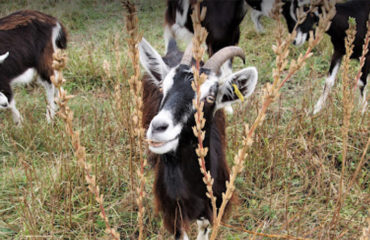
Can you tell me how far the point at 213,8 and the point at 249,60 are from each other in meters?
2.10

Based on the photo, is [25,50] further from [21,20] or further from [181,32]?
[181,32]

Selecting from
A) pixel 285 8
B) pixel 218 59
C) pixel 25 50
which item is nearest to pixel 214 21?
pixel 285 8

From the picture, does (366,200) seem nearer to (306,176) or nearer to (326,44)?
(306,176)

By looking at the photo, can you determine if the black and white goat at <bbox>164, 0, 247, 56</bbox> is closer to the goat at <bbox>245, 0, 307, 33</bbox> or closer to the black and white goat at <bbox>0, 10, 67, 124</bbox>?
the goat at <bbox>245, 0, 307, 33</bbox>

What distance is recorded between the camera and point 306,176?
3.07 metres

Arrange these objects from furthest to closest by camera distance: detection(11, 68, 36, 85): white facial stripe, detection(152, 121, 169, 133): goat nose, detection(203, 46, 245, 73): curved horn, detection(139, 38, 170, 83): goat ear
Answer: detection(11, 68, 36, 85): white facial stripe, detection(139, 38, 170, 83): goat ear, detection(203, 46, 245, 73): curved horn, detection(152, 121, 169, 133): goat nose

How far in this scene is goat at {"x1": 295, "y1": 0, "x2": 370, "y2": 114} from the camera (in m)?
3.95

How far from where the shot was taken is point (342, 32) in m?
4.08

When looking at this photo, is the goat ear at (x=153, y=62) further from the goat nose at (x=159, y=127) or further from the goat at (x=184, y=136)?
the goat nose at (x=159, y=127)

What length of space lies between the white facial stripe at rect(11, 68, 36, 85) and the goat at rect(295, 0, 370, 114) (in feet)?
12.5

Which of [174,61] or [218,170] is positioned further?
[174,61]

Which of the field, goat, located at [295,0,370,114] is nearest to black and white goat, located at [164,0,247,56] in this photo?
goat, located at [295,0,370,114]

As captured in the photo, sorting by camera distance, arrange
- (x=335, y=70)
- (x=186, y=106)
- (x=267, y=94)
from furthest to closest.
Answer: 1. (x=335, y=70)
2. (x=186, y=106)
3. (x=267, y=94)

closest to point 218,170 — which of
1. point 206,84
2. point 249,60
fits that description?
point 206,84
